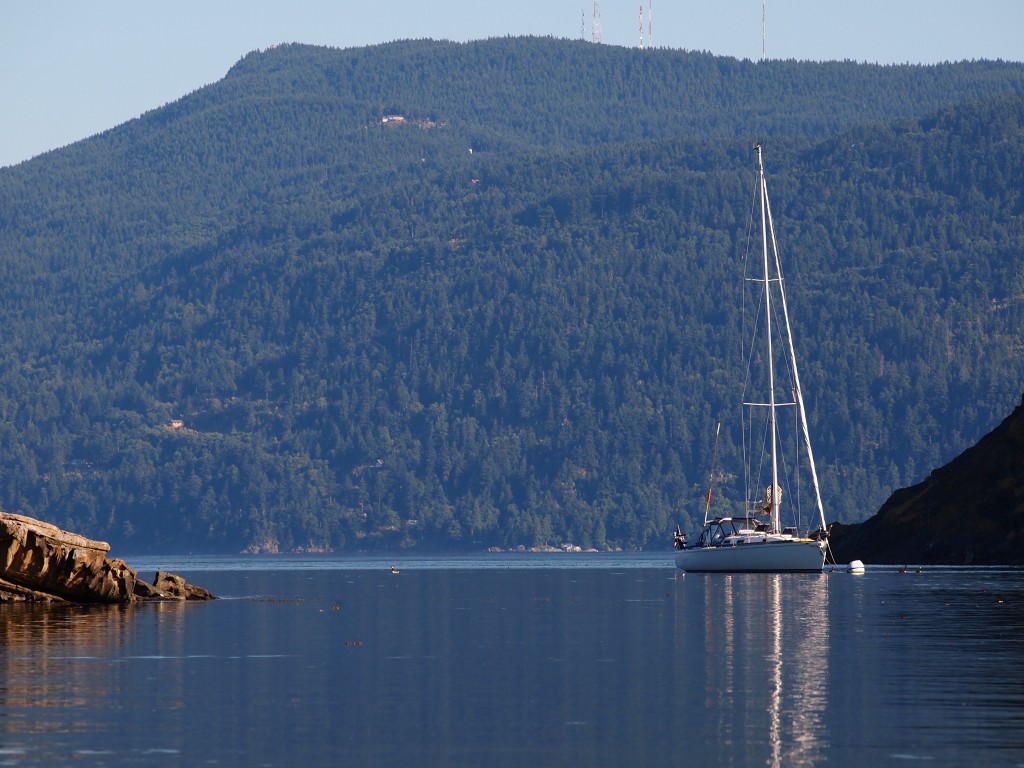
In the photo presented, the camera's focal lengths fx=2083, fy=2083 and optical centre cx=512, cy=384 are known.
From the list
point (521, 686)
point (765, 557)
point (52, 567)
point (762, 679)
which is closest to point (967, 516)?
point (765, 557)

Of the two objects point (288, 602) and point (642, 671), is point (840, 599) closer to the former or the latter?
point (288, 602)

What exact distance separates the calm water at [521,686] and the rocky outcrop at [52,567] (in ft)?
7.88

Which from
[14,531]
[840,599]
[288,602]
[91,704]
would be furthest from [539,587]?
[91,704]

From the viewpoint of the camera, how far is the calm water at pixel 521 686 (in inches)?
1208

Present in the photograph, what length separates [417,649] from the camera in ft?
167

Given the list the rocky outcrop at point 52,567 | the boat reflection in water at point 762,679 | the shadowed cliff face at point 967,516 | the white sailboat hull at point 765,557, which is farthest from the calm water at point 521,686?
the shadowed cliff face at point 967,516

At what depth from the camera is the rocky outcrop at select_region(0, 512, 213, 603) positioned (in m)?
70.1

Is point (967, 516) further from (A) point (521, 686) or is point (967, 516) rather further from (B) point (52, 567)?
(A) point (521, 686)

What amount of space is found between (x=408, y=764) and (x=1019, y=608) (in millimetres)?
39274

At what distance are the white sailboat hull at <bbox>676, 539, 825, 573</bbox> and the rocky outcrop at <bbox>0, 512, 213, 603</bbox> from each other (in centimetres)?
4096

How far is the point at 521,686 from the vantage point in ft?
131

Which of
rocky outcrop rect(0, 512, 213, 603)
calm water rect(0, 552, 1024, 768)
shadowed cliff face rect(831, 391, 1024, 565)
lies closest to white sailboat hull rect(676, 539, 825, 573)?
shadowed cliff face rect(831, 391, 1024, 565)

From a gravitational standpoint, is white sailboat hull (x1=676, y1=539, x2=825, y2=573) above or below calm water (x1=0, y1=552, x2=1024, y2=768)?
below

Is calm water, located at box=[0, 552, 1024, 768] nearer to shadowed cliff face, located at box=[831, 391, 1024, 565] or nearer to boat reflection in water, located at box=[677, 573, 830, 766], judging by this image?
boat reflection in water, located at box=[677, 573, 830, 766]
